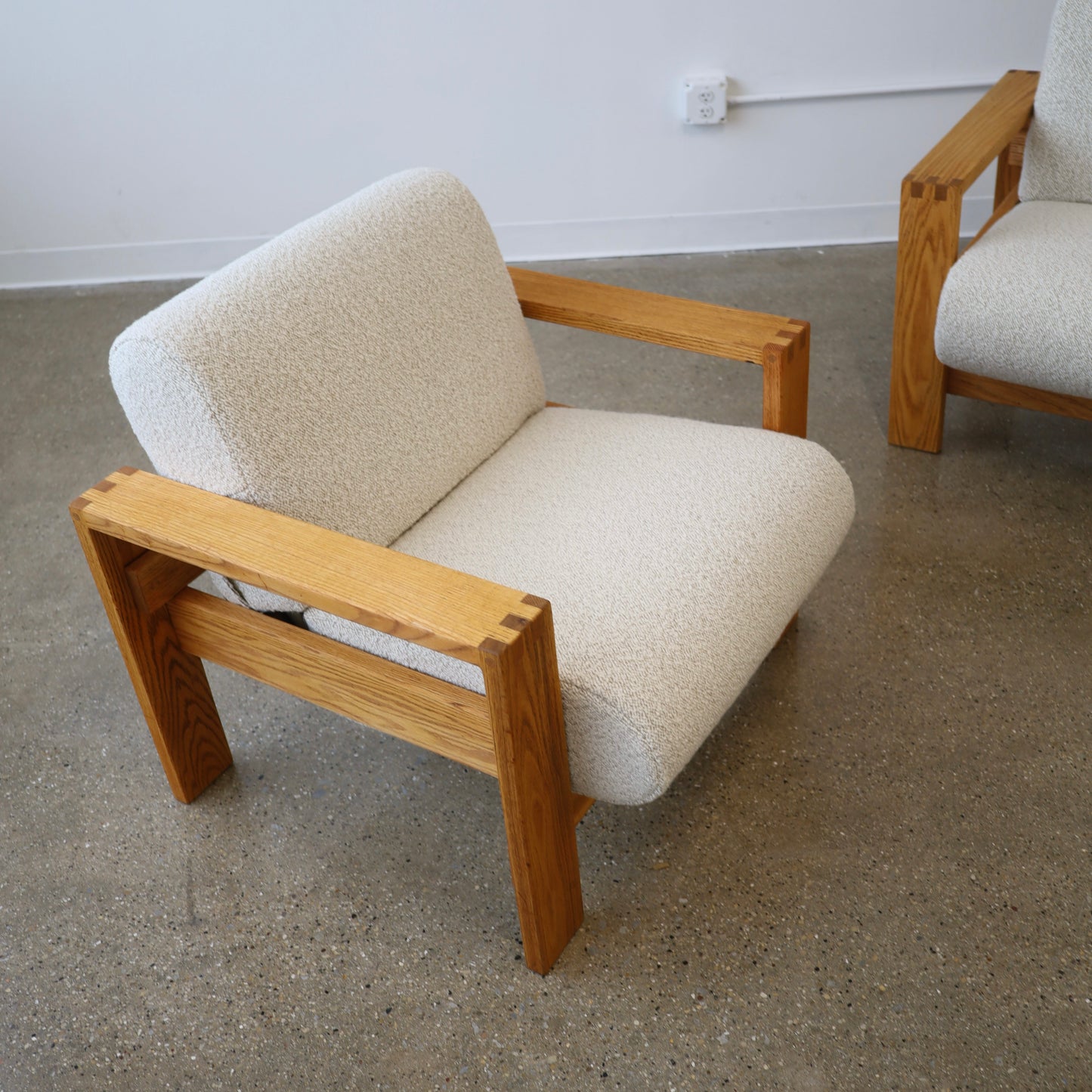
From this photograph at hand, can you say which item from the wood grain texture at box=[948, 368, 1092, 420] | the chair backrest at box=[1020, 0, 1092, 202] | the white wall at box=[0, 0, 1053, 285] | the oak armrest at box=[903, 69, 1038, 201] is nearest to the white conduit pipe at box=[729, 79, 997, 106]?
the white wall at box=[0, 0, 1053, 285]

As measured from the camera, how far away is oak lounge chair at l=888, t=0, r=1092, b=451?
6.00 ft

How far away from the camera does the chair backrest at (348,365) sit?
1.28 metres

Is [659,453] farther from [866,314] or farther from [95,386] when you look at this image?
[95,386]

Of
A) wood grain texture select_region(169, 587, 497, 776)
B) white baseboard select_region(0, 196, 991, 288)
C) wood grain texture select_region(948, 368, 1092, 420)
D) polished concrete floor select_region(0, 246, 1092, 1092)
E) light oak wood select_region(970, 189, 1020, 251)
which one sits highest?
light oak wood select_region(970, 189, 1020, 251)

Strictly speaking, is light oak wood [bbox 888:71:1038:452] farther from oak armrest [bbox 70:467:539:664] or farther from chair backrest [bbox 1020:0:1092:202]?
oak armrest [bbox 70:467:539:664]

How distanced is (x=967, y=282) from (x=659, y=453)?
70cm

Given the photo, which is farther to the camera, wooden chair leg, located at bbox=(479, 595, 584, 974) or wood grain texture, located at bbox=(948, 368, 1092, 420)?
wood grain texture, located at bbox=(948, 368, 1092, 420)

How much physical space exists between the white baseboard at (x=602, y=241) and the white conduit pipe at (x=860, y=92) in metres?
0.27

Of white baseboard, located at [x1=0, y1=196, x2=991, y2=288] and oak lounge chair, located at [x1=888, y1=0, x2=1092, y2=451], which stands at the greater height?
oak lounge chair, located at [x1=888, y1=0, x2=1092, y2=451]

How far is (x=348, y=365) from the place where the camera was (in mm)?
1401

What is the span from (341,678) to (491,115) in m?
1.87

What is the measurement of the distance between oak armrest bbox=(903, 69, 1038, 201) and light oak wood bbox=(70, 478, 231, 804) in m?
1.38

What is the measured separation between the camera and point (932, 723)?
5.34 ft

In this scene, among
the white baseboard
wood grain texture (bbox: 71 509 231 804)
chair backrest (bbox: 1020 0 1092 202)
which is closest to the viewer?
wood grain texture (bbox: 71 509 231 804)
